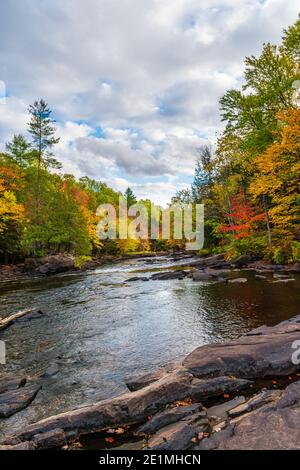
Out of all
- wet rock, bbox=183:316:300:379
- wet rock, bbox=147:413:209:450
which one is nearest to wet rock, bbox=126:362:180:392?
wet rock, bbox=183:316:300:379

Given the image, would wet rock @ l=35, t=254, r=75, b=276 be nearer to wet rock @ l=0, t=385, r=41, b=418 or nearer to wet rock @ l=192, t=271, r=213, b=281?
wet rock @ l=192, t=271, r=213, b=281

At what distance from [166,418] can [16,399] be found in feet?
11.3

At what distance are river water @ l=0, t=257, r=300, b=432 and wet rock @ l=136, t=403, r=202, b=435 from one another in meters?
1.92

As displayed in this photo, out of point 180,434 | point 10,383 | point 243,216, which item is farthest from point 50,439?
point 243,216

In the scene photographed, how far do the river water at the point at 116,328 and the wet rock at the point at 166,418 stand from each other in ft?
6.30

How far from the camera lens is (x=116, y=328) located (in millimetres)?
11453

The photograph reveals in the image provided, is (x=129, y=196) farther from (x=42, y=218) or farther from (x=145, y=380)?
(x=145, y=380)

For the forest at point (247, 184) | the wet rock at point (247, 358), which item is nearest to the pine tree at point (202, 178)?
the forest at point (247, 184)

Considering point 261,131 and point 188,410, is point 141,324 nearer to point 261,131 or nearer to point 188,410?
point 188,410

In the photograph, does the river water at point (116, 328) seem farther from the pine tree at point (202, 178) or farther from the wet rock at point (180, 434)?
the pine tree at point (202, 178)

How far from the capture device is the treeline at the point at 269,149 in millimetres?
21109

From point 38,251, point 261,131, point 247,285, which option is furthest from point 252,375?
point 38,251

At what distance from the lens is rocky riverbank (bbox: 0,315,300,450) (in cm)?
417

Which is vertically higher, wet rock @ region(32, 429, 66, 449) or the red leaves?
the red leaves
